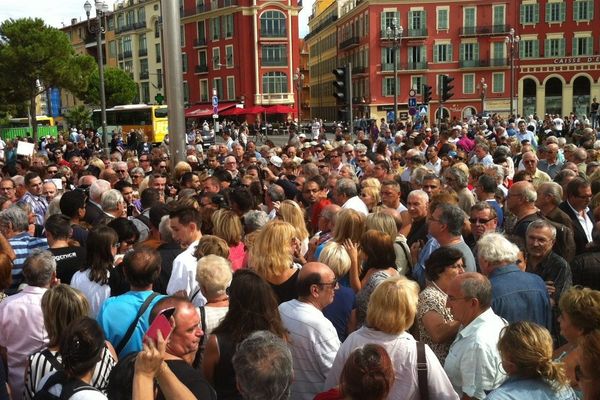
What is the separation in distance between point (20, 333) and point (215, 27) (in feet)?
224

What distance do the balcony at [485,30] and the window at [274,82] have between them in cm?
1854

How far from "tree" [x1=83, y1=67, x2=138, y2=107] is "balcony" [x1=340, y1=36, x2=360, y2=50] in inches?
948

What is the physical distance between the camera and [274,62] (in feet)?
221

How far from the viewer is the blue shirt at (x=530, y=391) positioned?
318cm

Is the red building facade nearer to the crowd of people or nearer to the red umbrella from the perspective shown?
the red umbrella

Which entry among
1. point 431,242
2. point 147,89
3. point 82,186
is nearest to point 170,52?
point 82,186

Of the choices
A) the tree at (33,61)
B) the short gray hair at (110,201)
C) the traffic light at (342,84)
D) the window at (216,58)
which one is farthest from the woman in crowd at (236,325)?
the window at (216,58)

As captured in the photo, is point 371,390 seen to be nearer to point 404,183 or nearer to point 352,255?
point 352,255

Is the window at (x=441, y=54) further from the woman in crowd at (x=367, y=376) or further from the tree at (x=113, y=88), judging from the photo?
the woman in crowd at (x=367, y=376)

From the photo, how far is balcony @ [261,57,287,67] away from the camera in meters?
67.3

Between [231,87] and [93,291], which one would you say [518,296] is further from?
[231,87]

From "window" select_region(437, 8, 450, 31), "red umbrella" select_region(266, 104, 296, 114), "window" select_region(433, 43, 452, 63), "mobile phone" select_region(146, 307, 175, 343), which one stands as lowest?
"mobile phone" select_region(146, 307, 175, 343)

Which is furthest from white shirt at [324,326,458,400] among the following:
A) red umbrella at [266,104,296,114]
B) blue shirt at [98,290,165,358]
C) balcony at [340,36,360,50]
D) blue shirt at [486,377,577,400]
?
balcony at [340,36,360,50]

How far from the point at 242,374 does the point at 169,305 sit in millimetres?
833
